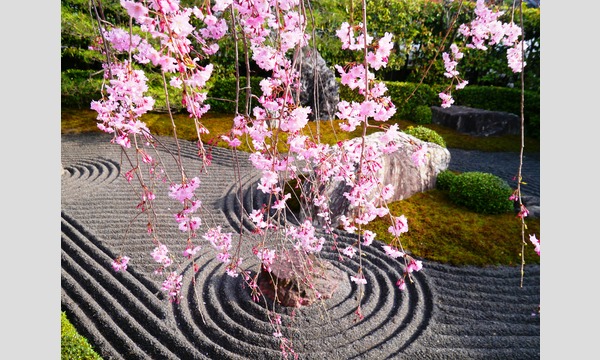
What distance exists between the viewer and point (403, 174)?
4.47 m

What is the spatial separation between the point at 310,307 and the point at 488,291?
1358 millimetres

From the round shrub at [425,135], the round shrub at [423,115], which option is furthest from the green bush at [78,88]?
the round shrub at [423,115]

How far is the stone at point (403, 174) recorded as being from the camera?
3.97m

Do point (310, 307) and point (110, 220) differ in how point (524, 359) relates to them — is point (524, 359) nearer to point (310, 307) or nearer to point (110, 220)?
point (310, 307)

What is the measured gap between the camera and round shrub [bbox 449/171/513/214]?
4230mm

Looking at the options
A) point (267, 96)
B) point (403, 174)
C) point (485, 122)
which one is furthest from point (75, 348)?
point (485, 122)

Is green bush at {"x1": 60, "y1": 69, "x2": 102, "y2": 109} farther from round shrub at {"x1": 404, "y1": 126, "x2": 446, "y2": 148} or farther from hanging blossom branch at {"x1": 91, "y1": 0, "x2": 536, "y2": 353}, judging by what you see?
hanging blossom branch at {"x1": 91, "y1": 0, "x2": 536, "y2": 353}

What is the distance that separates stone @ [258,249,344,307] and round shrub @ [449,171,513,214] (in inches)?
75.4

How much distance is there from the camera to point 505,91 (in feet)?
26.5

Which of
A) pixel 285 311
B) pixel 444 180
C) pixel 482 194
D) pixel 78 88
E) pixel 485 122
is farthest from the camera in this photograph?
pixel 485 122

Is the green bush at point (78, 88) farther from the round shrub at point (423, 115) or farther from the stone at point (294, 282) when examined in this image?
the round shrub at point (423, 115)

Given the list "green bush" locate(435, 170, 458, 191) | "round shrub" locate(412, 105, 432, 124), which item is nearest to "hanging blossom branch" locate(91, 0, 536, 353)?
"green bush" locate(435, 170, 458, 191)

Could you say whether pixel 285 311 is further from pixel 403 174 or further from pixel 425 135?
pixel 425 135

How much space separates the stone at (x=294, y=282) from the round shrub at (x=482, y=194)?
6.28 ft
